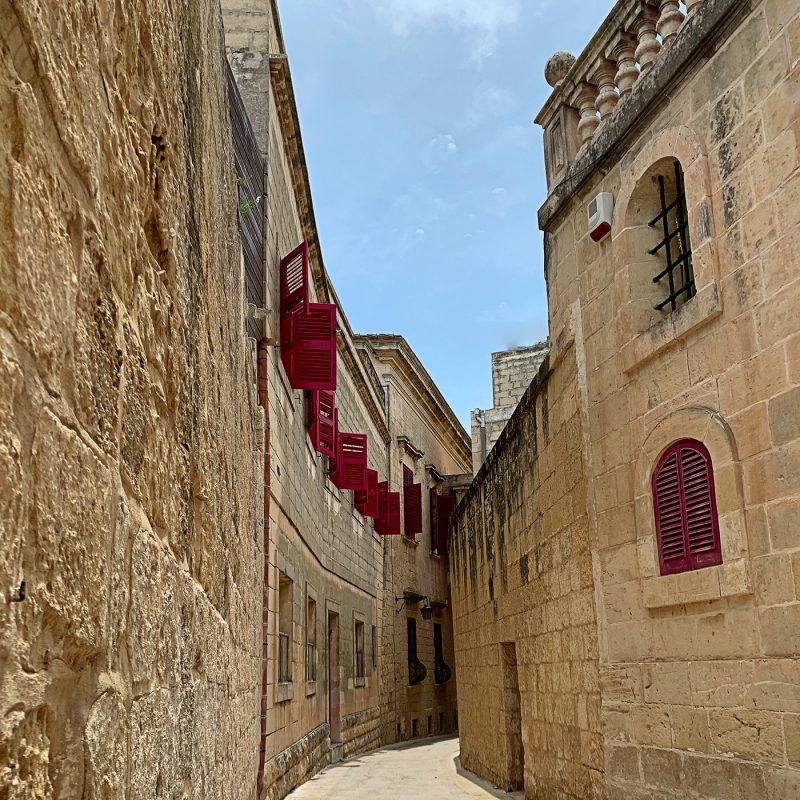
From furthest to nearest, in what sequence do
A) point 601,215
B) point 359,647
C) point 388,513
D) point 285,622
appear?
point 388,513
point 359,647
point 285,622
point 601,215

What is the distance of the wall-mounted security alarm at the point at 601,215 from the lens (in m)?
6.95

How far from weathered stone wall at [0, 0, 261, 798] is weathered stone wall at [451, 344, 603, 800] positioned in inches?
180

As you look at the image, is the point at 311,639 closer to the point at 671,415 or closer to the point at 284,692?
the point at 284,692

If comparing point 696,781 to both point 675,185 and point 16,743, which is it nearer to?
point 675,185

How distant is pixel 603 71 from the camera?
7383 mm

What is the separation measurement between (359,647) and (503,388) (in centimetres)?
940

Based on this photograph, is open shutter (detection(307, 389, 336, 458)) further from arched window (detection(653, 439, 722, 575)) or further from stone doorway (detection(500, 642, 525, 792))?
arched window (detection(653, 439, 722, 575))

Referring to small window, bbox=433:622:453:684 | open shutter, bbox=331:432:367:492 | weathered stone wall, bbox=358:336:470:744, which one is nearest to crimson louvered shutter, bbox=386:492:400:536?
weathered stone wall, bbox=358:336:470:744

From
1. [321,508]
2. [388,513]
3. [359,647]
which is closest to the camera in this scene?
[321,508]

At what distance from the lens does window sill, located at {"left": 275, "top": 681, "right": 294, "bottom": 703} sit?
962 centimetres

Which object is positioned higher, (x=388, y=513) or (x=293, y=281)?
(x=293, y=281)

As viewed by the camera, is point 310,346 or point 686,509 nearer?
point 686,509

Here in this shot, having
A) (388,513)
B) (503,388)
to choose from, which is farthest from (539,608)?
(503,388)

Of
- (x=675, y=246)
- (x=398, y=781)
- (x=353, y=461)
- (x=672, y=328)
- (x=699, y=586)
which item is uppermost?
(x=353, y=461)
